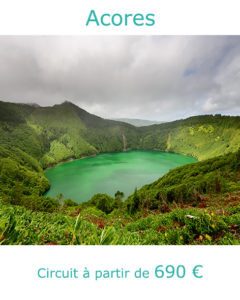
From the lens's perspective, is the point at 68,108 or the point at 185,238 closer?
the point at 185,238

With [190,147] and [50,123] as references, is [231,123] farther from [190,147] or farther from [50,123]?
[50,123]

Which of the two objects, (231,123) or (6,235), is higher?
(231,123)

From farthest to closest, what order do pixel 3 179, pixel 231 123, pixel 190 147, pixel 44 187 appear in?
pixel 190 147 → pixel 231 123 → pixel 44 187 → pixel 3 179

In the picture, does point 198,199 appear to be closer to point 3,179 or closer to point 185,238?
point 185,238

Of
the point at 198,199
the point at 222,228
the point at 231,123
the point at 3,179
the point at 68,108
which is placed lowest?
the point at 3,179

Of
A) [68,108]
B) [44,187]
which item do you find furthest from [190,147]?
[68,108]
